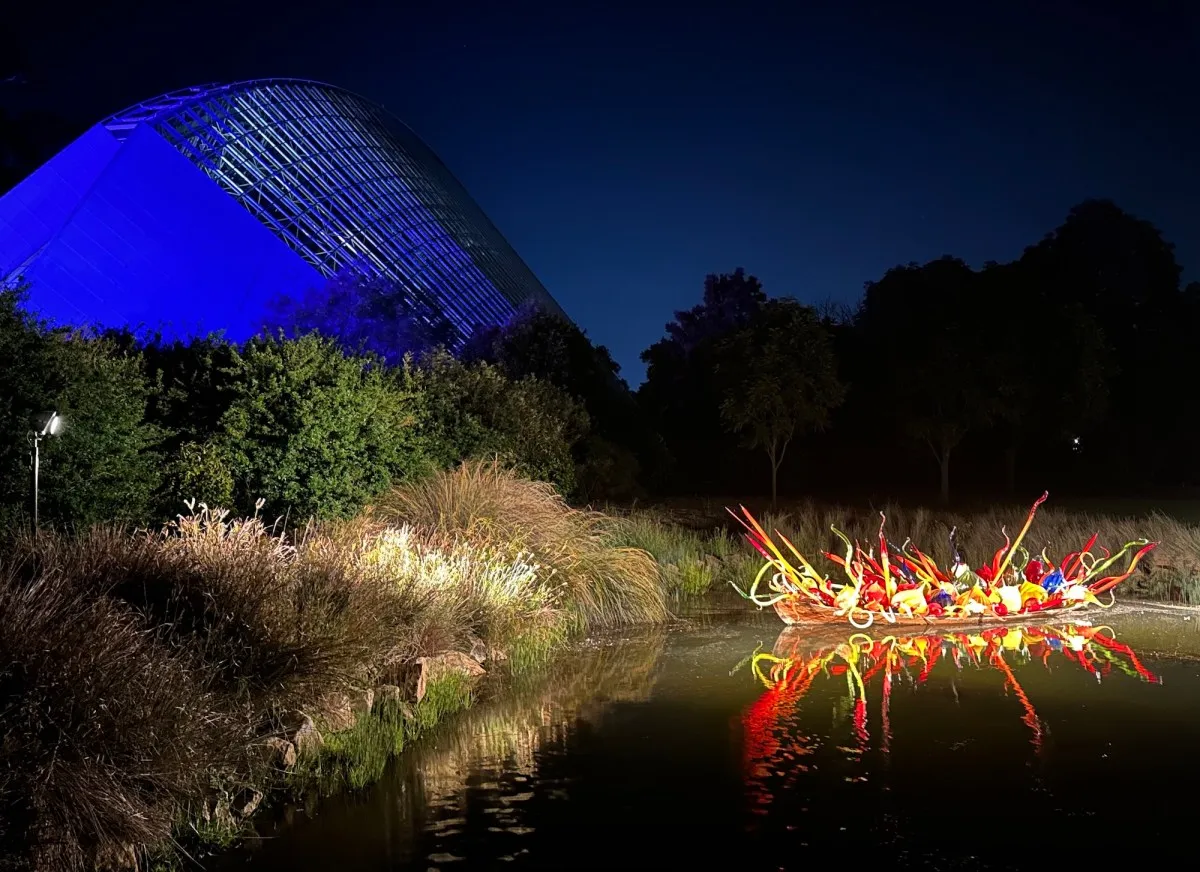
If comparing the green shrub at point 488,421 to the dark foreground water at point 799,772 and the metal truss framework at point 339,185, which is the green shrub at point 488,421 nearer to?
the dark foreground water at point 799,772

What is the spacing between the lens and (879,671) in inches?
411

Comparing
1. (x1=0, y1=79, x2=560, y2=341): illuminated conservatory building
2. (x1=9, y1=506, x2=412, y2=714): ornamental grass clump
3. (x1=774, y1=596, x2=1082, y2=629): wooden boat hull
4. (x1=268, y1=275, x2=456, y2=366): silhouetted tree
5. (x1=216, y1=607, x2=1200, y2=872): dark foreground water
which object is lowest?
(x1=216, y1=607, x2=1200, y2=872): dark foreground water

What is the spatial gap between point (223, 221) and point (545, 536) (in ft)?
82.5

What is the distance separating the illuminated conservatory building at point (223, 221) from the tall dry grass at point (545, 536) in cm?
1829

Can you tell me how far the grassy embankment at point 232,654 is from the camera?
17.8 ft

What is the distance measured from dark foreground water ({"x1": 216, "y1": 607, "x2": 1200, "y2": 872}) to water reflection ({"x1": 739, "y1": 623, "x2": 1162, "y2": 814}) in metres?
0.04

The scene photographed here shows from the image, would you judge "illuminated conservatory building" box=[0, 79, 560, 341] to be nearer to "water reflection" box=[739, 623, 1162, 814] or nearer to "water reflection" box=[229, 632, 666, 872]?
"water reflection" box=[739, 623, 1162, 814]

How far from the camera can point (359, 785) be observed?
7.14 m

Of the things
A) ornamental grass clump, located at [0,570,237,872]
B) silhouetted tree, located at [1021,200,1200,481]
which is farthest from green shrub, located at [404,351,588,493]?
silhouetted tree, located at [1021,200,1200,481]

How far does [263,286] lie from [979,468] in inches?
1064

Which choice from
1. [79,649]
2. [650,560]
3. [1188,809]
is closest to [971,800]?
[1188,809]

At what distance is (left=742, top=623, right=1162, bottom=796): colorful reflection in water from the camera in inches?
310

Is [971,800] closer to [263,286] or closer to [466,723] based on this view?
[466,723]

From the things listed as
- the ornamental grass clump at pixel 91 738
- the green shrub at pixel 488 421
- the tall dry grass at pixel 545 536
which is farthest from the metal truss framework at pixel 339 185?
the ornamental grass clump at pixel 91 738
